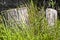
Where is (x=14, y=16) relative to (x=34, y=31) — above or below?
above

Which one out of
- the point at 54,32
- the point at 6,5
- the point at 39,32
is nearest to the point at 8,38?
the point at 39,32

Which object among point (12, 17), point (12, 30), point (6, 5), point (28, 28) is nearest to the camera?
point (28, 28)

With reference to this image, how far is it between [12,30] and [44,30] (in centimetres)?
49

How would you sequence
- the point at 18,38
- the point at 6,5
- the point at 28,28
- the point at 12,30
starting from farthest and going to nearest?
the point at 6,5, the point at 12,30, the point at 28,28, the point at 18,38

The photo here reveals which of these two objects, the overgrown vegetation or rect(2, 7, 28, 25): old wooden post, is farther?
rect(2, 7, 28, 25): old wooden post

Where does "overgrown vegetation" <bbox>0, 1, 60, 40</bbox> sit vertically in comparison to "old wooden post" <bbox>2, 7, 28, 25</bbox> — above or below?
below

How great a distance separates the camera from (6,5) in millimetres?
6906

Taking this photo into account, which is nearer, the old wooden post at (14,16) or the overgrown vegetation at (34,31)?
the overgrown vegetation at (34,31)

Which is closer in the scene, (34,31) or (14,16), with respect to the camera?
(34,31)

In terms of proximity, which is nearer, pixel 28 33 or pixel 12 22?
pixel 28 33

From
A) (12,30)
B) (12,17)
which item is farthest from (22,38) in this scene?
(12,17)

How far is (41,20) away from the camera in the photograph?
3.54 m

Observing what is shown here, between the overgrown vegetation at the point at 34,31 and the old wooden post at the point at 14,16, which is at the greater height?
the old wooden post at the point at 14,16

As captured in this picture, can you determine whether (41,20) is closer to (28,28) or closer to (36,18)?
(36,18)
